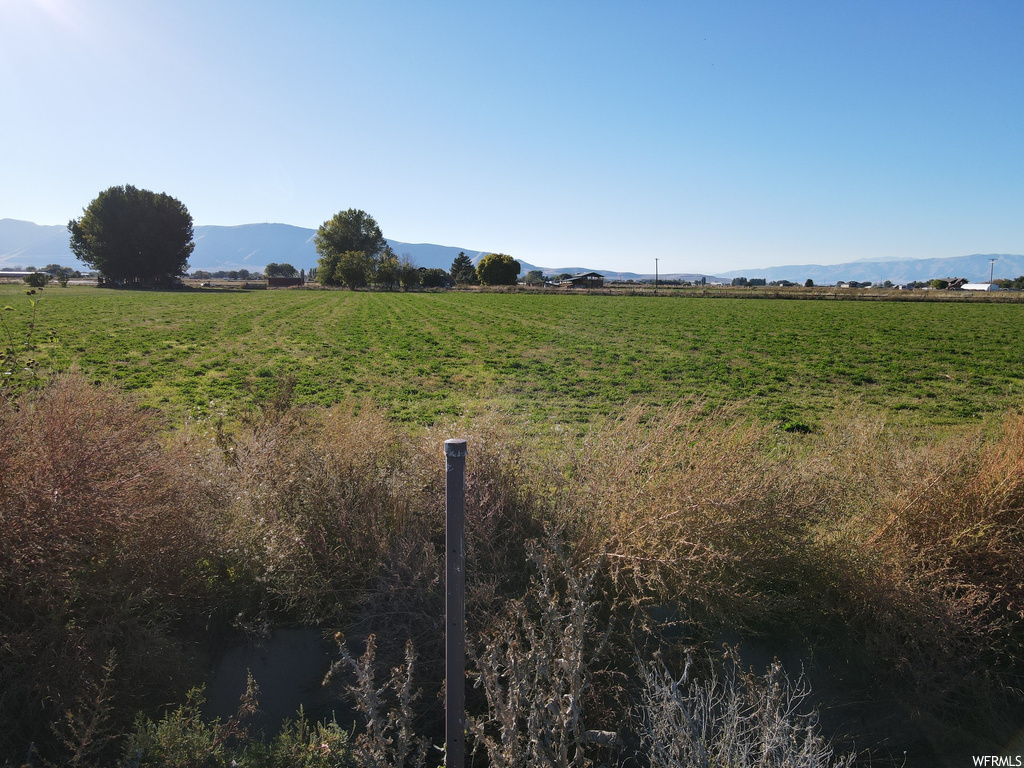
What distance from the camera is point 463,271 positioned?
10250cm

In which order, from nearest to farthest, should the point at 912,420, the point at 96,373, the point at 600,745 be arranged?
the point at 600,745, the point at 912,420, the point at 96,373

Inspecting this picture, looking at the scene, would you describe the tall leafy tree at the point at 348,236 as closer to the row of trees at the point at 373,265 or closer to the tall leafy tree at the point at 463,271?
the row of trees at the point at 373,265

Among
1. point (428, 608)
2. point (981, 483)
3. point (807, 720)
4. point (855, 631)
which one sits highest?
point (981, 483)

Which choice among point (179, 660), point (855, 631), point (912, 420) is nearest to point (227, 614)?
point (179, 660)

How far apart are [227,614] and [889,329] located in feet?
95.2

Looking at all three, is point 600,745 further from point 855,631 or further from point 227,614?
point 227,614

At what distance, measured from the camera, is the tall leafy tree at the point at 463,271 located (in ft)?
326

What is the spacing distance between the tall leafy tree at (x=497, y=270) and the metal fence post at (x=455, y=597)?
295 feet

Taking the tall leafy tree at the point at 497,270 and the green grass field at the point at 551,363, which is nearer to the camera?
the green grass field at the point at 551,363

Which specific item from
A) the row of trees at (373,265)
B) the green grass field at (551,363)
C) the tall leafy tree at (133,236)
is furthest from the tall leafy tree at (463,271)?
the green grass field at (551,363)

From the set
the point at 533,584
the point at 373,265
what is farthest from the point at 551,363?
the point at 373,265

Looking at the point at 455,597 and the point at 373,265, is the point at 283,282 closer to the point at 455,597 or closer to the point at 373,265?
the point at 373,265

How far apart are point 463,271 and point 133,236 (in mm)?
49708

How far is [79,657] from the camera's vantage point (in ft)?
8.52
